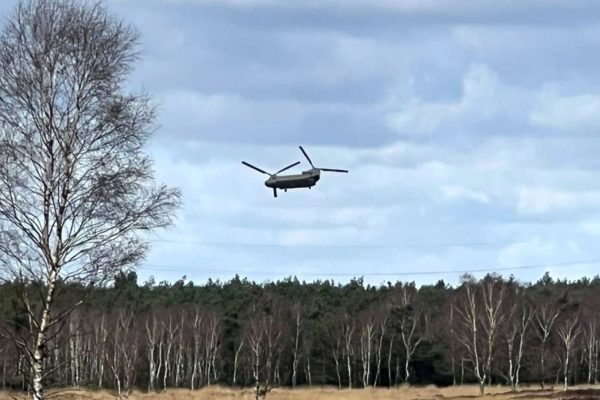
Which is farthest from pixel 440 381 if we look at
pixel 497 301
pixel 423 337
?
pixel 497 301

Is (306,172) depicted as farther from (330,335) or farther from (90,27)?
(330,335)

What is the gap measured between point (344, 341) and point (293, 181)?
92026mm

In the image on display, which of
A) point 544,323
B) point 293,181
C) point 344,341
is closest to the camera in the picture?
point 293,181

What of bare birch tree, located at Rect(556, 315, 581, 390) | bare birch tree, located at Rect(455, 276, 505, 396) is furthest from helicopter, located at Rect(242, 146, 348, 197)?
bare birch tree, located at Rect(556, 315, 581, 390)

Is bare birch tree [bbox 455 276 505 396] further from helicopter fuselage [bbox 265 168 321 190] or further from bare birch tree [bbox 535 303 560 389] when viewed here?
helicopter fuselage [bbox 265 168 321 190]

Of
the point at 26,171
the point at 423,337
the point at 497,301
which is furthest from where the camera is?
the point at 423,337

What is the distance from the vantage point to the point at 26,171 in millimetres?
21453

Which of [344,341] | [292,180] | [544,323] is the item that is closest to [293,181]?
[292,180]

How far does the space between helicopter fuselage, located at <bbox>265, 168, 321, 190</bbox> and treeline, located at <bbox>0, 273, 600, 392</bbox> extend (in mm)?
72026

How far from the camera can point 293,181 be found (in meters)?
24.3

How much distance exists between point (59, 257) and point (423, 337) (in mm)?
91143

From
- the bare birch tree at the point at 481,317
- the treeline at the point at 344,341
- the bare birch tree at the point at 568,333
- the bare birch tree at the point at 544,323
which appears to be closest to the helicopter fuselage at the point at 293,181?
the bare birch tree at the point at 481,317

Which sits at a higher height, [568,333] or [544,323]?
[544,323]

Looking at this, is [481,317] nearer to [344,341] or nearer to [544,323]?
[544,323]
